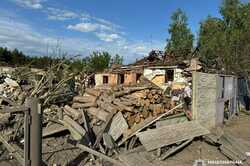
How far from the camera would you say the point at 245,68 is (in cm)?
1894

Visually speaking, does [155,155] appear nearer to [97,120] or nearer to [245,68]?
[97,120]

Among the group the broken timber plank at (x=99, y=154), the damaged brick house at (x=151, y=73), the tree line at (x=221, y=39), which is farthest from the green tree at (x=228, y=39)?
the broken timber plank at (x=99, y=154)

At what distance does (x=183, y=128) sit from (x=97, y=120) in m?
2.70

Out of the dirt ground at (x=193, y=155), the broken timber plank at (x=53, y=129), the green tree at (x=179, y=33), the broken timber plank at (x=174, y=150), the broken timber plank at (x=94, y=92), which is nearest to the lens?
the dirt ground at (x=193, y=155)

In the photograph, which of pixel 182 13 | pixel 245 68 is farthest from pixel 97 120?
pixel 182 13

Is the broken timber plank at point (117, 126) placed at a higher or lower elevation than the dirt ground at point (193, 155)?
higher

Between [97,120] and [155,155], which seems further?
[97,120]

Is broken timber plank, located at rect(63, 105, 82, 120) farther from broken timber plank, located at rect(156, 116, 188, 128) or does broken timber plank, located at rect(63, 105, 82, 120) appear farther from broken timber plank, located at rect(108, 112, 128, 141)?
broken timber plank, located at rect(156, 116, 188, 128)

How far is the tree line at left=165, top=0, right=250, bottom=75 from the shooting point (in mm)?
19672

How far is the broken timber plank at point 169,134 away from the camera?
7.84 metres

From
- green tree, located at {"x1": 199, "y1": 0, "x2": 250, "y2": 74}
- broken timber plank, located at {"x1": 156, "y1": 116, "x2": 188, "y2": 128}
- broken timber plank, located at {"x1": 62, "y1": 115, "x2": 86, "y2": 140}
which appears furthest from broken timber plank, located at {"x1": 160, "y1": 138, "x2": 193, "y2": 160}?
green tree, located at {"x1": 199, "y1": 0, "x2": 250, "y2": 74}

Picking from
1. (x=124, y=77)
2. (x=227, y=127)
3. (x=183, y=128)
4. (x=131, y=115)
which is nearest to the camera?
(x=183, y=128)

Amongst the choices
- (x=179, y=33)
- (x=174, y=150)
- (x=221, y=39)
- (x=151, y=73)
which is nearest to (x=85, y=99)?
(x=174, y=150)

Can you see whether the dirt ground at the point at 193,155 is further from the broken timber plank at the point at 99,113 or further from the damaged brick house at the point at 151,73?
the damaged brick house at the point at 151,73
